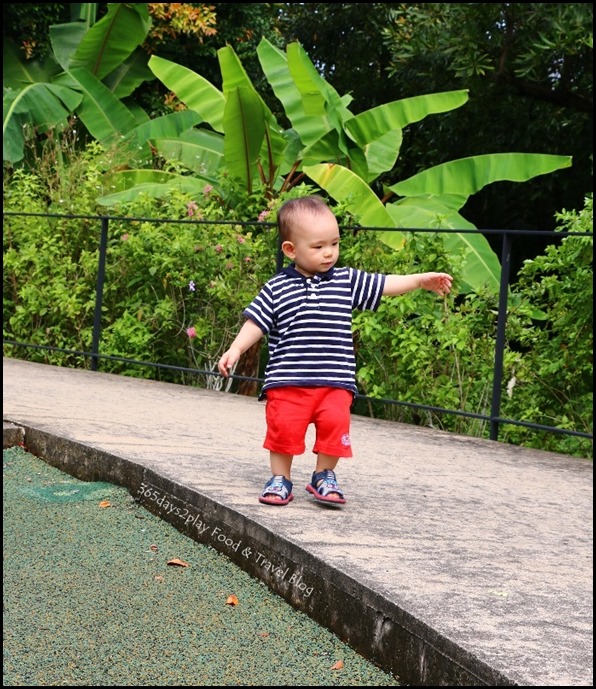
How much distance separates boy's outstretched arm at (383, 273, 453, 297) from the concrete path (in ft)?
2.90

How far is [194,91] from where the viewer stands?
11656 millimetres

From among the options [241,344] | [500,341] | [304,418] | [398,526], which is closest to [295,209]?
[241,344]

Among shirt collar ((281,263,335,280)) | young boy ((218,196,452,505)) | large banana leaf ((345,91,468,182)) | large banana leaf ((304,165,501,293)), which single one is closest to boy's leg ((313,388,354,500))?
young boy ((218,196,452,505))

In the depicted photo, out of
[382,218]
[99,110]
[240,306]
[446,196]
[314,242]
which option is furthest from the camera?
[99,110]

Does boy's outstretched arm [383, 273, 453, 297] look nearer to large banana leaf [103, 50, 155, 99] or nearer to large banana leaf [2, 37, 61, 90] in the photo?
large banana leaf [103, 50, 155, 99]

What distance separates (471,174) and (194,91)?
3.22m

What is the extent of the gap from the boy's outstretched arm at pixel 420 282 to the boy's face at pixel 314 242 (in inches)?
12.9

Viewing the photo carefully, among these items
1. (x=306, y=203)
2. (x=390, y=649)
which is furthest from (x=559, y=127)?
(x=390, y=649)

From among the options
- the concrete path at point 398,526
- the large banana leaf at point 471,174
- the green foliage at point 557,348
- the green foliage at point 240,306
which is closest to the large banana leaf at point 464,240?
the large banana leaf at point 471,174

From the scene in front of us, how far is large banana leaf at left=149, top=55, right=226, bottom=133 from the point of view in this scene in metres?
11.6

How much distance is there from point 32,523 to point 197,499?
0.70m

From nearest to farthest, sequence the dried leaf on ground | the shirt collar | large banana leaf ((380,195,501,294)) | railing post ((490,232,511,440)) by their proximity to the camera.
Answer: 1. the dried leaf on ground
2. the shirt collar
3. railing post ((490,232,511,440))
4. large banana leaf ((380,195,501,294))

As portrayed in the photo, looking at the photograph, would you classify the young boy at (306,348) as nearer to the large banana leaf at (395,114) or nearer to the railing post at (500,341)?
the railing post at (500,341)

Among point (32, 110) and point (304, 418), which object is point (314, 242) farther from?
point (32, 110)
